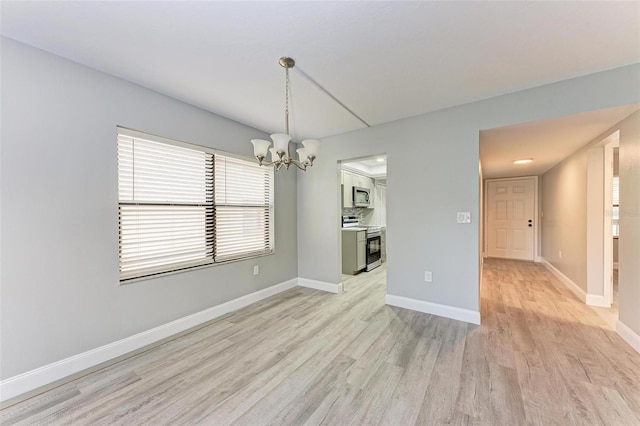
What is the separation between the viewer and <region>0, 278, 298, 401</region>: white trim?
1.76 m

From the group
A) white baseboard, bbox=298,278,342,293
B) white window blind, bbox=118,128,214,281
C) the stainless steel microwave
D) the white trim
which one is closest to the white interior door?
the stainless steel microwave

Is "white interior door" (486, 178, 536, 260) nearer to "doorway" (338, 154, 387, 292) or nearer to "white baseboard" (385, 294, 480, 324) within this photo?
"doorway" (338, 154, 387, 292)

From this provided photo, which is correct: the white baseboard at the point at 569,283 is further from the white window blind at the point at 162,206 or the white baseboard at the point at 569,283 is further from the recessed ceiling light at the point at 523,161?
the white window blind at the point at 162,206

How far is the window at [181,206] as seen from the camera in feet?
7.77

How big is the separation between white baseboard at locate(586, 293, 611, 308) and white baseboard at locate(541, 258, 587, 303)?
64mm

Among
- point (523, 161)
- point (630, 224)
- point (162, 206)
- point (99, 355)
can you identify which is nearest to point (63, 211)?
point (162, 206)

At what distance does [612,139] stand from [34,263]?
571cm

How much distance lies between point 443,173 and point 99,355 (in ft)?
12.7

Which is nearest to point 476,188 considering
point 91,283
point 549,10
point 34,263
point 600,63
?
point 600,63

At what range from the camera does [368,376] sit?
1.94 meters

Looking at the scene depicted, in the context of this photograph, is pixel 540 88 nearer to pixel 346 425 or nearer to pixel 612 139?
pixel 612 139

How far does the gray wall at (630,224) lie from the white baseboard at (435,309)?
50.3 inches

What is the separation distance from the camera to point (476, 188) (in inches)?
109

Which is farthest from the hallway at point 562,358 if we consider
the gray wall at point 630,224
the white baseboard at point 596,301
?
the gray wall at point 630,224
